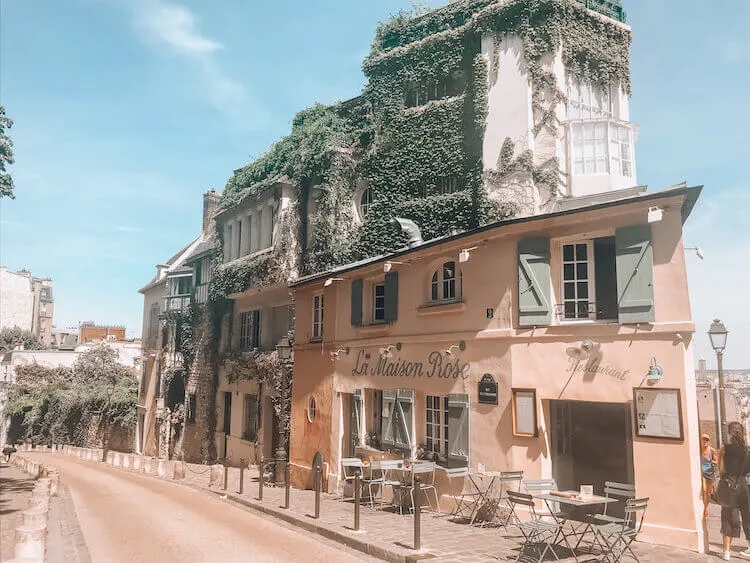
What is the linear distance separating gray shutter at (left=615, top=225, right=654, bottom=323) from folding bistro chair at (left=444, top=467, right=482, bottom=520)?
162 inches

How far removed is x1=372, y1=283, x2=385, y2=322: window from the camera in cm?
1502

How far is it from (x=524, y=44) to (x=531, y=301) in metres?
10.1

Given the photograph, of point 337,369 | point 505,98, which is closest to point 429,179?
point 505,98

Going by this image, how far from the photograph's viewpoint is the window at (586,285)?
10555 millimetres

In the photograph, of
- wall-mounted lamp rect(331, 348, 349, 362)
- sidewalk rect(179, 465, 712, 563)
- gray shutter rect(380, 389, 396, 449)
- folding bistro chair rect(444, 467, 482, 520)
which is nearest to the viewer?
sidewalk rect(179, 465, 712, 563)

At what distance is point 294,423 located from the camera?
56.5ft

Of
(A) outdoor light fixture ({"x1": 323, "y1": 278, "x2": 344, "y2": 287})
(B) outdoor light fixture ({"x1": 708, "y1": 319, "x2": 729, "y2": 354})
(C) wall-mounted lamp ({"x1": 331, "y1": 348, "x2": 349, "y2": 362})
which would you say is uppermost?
(A) outdoor light fixture ({"x1": 323, "y1": 278, "x2": 344, "y2": 287})

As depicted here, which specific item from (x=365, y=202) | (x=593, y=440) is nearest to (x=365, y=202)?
(x=365, y=202)

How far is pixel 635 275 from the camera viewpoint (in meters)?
9.57

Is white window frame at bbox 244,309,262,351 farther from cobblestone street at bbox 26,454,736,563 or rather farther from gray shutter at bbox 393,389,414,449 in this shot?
gray shutter at bbox 393,389,414,449

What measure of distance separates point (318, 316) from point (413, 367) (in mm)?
4811

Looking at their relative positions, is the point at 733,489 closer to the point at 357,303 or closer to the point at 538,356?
the point at 538,356

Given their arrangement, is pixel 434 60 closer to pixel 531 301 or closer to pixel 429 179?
pixel 429 179

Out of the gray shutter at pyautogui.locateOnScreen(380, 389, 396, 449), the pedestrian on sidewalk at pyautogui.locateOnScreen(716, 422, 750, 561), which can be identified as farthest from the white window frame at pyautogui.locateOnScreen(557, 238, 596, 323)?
the gray shutter at pyautogui.locateOnScreen(380, 389, 396, 449)
